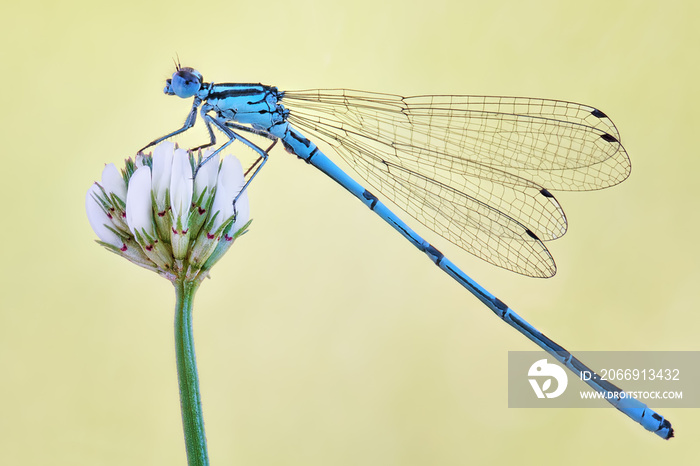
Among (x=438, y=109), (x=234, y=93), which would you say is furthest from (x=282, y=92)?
(x=438, y=109)

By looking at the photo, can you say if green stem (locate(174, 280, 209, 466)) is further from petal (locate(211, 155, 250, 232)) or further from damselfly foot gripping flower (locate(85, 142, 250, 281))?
petal (locate(211, 155, 250, 232))

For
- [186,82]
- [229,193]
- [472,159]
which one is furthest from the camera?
[472,159]

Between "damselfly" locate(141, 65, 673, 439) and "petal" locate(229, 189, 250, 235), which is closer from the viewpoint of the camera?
"petal" locate(229, 189, 250, 235)

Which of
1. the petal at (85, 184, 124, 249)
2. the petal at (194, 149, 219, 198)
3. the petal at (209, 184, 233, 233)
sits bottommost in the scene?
the petal at (85, 184, 124, 249)

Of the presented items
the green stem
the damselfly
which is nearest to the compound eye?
the damselfly

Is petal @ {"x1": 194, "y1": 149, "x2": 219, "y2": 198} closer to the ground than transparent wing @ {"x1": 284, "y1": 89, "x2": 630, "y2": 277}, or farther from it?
closer to the ground

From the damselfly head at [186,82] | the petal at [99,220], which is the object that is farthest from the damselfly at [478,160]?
the petal at [99,220]

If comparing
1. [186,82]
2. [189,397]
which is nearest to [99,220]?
[189,397]

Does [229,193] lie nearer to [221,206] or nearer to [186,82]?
[221,206]
